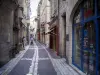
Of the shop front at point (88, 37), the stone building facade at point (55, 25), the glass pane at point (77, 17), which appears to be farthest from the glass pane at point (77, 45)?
the stone building facade at point (55, 25)

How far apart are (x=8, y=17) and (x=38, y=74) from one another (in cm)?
632

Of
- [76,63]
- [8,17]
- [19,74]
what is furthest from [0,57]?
[76,63]

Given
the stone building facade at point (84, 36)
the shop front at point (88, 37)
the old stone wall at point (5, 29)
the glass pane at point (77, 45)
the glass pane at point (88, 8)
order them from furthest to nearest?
the old stone wall at point (5, 29) < the glass pane at point (77, 45) < the glass pane at point (88, 8) < the stone building facade at point (84, 36) < the shop front at point (88, 37)

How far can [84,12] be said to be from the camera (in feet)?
28.1

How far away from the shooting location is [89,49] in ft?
25.2

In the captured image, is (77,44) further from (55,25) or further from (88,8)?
(55,25)

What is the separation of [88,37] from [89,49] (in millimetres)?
543

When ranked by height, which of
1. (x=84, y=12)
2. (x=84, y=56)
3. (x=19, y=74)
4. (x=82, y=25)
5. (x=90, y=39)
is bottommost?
(x=19, y=74)

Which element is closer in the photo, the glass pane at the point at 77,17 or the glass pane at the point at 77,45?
the glass pane at the point at 77,45

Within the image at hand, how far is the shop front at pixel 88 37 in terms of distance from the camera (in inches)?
268

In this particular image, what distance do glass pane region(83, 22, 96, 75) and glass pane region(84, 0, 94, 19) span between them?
40 cm

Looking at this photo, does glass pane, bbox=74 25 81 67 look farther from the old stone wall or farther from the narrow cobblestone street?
the old stone wall

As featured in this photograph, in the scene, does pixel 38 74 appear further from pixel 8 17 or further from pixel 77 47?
pixel 8 17

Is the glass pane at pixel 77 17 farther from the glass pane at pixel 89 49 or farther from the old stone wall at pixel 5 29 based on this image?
the old stone wall at pixel 5 29
